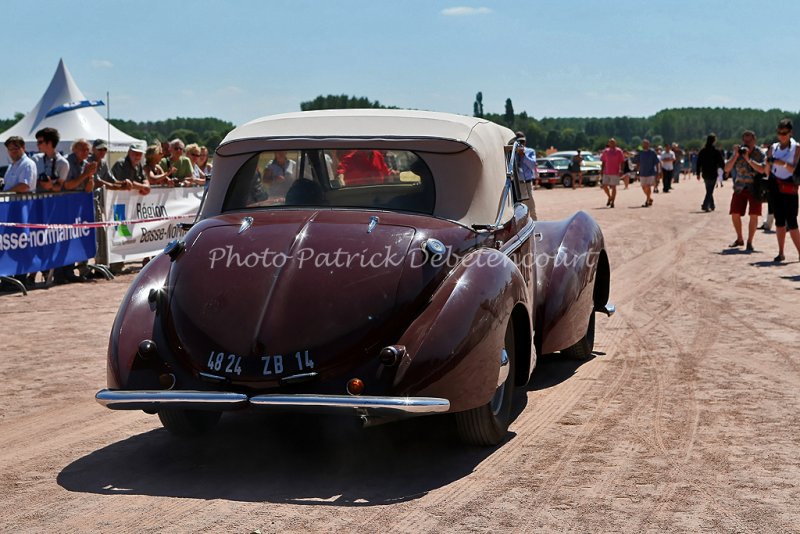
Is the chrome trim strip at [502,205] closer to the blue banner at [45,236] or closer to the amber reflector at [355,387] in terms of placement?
the amber reflector at [355,387]

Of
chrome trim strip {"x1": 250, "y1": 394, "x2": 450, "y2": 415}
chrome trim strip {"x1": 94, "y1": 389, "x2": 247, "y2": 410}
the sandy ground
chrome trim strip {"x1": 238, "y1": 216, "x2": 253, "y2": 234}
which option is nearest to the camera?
the sandy ground

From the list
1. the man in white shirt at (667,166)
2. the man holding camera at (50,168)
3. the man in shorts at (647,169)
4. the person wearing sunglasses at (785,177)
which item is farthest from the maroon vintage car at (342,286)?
the man in white shirt at (667,166)

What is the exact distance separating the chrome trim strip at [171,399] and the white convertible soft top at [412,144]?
1.64m

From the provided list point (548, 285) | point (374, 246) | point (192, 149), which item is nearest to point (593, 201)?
point (192, 149)

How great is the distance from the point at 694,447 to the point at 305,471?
2.28m

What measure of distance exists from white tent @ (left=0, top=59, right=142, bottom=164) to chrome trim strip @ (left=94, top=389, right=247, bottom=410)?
97.4 feet

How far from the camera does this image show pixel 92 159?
15.0m

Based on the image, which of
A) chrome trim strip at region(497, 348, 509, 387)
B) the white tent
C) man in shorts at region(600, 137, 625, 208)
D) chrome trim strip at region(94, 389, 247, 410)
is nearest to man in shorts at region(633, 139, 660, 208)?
man in shorts at region(600, 137, 625, 208)

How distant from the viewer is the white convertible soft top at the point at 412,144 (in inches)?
249

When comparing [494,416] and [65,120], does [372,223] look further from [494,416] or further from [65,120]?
[65,120]

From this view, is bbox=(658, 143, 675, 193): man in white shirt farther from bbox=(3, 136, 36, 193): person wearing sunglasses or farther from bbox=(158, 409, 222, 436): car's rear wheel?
bbox=(158, 409, 222, 436): car's rear wheel

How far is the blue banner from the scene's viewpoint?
42.0 feet

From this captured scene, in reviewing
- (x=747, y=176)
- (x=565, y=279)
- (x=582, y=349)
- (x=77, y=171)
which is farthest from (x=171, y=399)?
(x=747, y=176)

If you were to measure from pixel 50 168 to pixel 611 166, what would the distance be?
17639 mm
